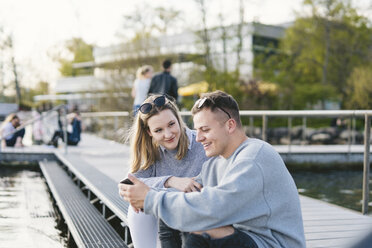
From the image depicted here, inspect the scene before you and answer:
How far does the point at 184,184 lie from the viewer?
2.42 metres

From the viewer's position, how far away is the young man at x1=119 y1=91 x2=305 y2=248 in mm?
1766

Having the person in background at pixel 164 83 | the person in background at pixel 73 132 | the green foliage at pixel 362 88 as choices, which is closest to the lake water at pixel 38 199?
the person in background at pixel 73 132

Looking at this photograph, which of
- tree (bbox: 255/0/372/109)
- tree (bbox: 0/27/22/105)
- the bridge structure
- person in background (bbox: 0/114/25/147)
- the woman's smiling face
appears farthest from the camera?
tree (bbox: 0/27/22/105)

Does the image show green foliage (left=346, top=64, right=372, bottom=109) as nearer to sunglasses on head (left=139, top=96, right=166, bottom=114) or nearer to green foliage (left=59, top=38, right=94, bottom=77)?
sunglasses on head (left=139, top=96, right=166, bottom=114)

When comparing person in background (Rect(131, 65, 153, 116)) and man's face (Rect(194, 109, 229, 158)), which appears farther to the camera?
person in background (Rect(131, 65, 153, 116))

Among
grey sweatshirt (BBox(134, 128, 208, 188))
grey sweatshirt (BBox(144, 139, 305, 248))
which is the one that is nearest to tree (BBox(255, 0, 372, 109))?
grey sweatshirt (BBox(134, 128, 208, 188))

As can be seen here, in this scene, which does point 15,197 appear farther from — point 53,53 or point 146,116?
point 53,53

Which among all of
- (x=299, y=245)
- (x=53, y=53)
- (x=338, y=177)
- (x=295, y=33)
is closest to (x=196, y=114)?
(x=299, y=245)

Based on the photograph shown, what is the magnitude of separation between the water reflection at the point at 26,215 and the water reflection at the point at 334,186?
4.04 meters

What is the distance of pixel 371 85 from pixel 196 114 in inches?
842

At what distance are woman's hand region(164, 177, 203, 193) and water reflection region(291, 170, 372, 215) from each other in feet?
13.7

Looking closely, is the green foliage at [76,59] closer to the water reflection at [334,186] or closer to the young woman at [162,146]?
the water reflection at [334,186]

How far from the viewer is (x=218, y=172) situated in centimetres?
204

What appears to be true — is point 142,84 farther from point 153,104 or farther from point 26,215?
point 153,104
